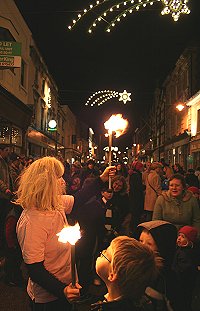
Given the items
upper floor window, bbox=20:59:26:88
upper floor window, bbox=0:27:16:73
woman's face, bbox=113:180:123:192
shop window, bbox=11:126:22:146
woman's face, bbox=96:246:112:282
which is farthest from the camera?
upper floor window, bbox=20:59:26:88

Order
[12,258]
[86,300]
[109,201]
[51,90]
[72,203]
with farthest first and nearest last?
[51,90]
[109,201]
[12,258]
[72,203]
[86,300]

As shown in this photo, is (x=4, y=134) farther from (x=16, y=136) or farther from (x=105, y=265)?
(x=105, y=265)

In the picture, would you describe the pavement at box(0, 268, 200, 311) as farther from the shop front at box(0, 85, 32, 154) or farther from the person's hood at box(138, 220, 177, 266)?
the shop front at box(0, 85, 32, 154)

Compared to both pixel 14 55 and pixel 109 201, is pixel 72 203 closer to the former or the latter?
pixel 109 201

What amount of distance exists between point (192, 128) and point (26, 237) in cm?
2537

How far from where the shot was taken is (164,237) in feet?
10.7

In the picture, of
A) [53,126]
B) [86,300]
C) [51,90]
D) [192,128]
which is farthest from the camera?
[51,90]

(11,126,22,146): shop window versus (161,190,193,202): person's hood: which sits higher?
(11,126,22,146): shop window

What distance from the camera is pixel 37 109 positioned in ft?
91.6

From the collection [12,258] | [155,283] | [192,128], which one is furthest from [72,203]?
[192,128]

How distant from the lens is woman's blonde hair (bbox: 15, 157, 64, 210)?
2688 mm

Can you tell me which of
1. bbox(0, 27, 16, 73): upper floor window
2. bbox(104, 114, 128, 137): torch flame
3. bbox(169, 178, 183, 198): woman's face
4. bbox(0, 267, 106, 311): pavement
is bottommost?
bbox(0, 267, 106, 311): pavement

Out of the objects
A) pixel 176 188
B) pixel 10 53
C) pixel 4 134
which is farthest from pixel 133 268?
pixel 4 134

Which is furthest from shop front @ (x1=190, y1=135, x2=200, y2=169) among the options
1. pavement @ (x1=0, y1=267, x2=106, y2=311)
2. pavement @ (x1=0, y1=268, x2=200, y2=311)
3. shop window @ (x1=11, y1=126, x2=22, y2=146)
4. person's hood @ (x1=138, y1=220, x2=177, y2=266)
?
person's hood @ (x1=138, y1=220, x2=177, y2=266)
